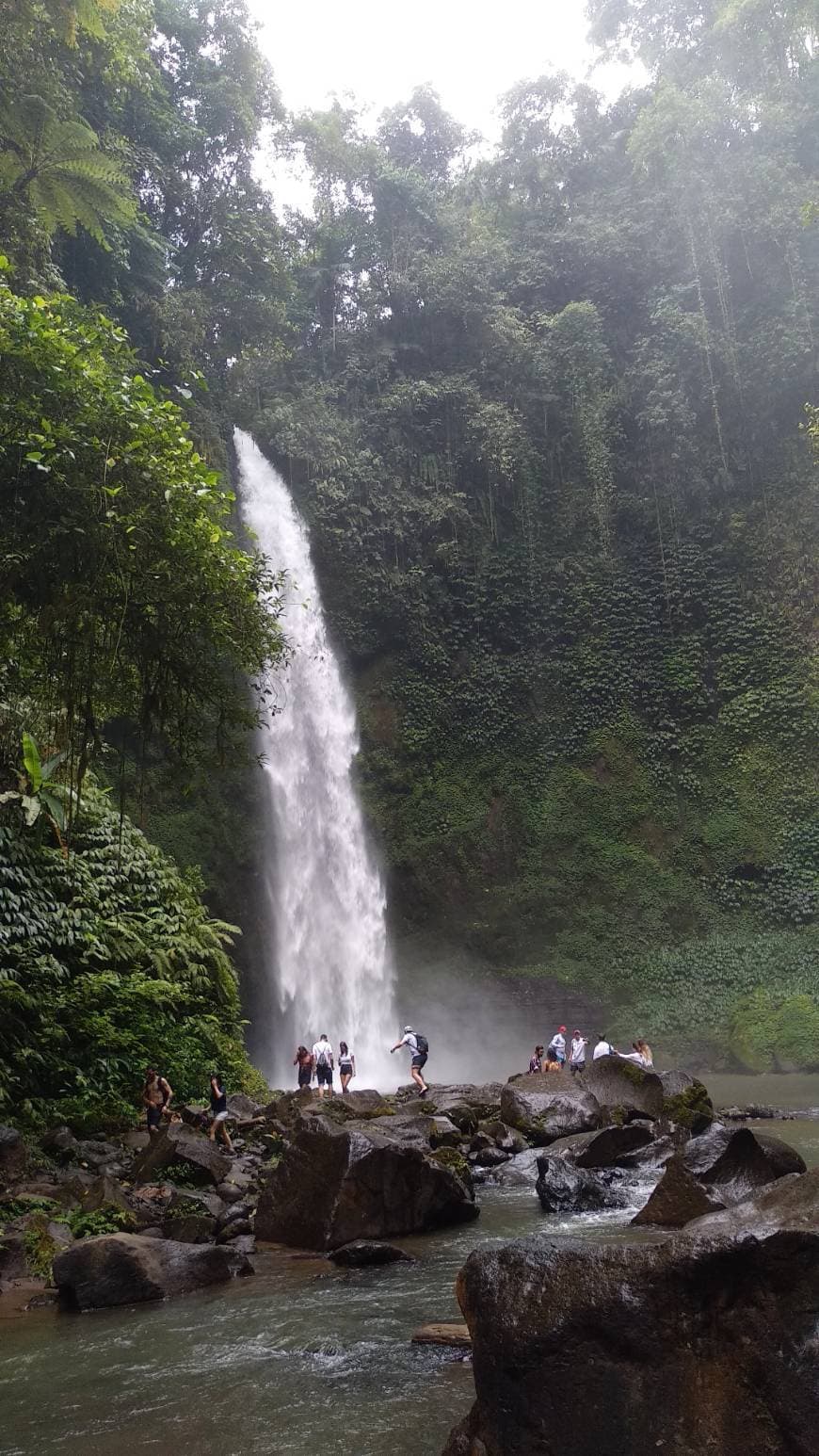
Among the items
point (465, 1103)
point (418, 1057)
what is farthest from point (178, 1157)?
point (418, 1057)

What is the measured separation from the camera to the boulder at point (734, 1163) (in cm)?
686

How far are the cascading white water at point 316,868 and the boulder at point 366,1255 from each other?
13.0 m

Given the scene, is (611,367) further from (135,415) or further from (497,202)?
(135,415)

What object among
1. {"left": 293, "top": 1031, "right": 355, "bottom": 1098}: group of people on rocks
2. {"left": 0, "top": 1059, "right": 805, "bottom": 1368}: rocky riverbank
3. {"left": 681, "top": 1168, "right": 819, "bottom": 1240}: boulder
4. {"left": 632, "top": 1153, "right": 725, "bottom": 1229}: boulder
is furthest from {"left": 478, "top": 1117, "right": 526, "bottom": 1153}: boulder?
{"left": 681, "top": 1168, "right": 819, "bottom": 1240}: boulder

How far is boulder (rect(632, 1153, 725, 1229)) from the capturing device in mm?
6434

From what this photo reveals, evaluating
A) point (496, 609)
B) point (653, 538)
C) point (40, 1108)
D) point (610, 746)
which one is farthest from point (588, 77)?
point (40, 1108)

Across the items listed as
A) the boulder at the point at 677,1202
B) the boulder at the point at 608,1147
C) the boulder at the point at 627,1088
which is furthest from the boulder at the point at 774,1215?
the boulder at the point at 627,1088

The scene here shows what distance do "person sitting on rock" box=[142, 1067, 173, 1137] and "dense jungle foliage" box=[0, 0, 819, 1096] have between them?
29.8 feet

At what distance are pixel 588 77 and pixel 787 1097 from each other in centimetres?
3259

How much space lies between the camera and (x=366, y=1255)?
251 inches

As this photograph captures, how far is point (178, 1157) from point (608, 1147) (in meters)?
3.93

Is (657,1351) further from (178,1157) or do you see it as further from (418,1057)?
(418,1057)

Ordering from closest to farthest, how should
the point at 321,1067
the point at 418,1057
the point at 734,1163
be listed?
the point at 734,1163
the point at 321,1067
the point at 418,1057

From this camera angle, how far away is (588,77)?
32.6 meters
